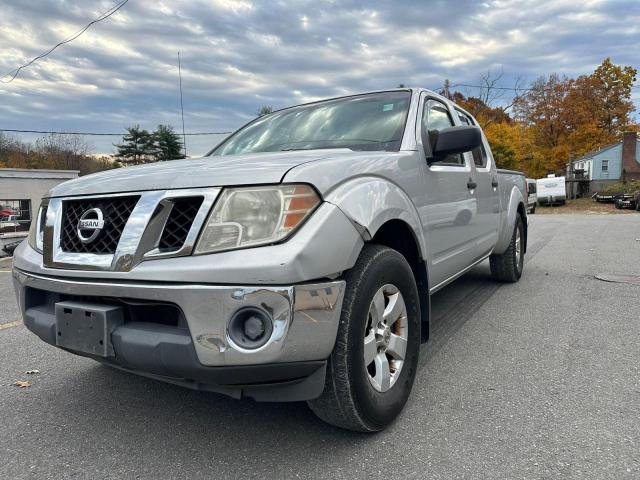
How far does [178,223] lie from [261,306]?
0.51 m

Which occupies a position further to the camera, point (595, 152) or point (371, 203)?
point (595, 152)

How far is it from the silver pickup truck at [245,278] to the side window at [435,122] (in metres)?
0.62

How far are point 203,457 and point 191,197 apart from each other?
117 cm

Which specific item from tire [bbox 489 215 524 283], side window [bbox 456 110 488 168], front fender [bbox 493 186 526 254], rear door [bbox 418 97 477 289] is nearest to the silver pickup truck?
rear door [bbox 418 97 477 289]

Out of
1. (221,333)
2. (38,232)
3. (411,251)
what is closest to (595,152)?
(411,251)

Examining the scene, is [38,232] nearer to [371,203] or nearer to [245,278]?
[245,278]

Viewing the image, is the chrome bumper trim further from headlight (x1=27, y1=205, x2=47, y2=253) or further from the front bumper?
headlight (x1=27, y1=205, x2=47, y2=253)

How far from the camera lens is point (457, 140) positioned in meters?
2.93

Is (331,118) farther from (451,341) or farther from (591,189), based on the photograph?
(591,189)

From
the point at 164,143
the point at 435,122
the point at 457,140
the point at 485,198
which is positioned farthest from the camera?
the point at 164,143

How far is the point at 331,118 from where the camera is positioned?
3352mm

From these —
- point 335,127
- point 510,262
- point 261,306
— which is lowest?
point 510,262

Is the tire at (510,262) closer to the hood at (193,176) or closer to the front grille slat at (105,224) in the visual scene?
the hood at (193,176)

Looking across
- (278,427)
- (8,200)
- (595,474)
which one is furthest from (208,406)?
(8,200)
